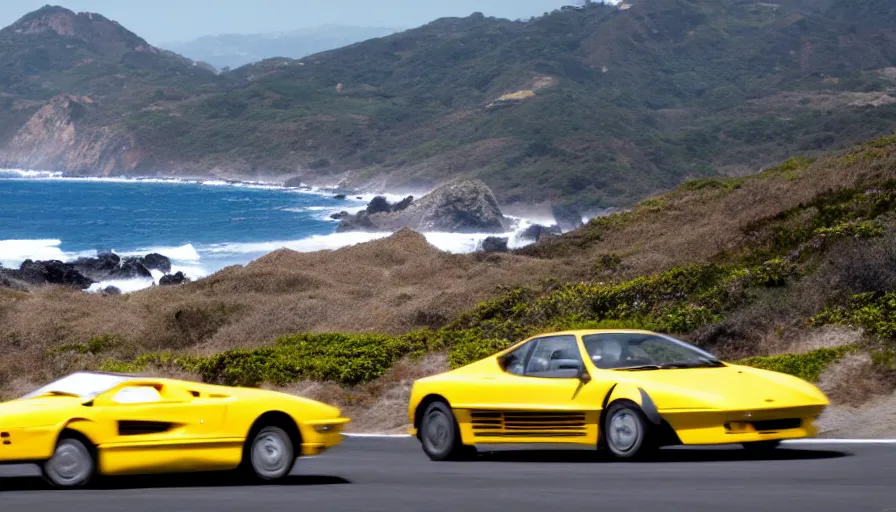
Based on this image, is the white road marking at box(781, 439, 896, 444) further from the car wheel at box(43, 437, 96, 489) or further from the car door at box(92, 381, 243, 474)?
the car wheel at box(43, 437, 96, 489)

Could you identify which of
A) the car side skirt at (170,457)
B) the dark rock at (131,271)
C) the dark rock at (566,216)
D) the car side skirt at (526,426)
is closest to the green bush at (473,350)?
the car side skirt at (526,426)

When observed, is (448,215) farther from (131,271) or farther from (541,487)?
(541,487)

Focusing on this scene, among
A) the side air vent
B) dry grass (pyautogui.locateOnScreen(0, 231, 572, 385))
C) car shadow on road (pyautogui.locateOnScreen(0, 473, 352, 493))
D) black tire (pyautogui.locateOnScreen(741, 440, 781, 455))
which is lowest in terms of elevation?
car shadow on road (pyautogui.locateOnScreen(0, 473, 352, 493))

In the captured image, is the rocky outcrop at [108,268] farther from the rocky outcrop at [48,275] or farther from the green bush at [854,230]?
the green bush at [854,230]

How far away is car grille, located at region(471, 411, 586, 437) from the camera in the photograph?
12.3 meters

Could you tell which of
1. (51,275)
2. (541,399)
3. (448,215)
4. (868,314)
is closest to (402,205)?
(448,215)

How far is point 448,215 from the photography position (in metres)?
105

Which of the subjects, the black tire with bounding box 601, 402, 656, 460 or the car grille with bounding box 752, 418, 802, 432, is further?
the black tire with bounding box 601, 402, 656, 460

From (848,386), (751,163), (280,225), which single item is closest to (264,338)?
(848,386)

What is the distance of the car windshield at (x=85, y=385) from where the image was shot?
36.5 ft

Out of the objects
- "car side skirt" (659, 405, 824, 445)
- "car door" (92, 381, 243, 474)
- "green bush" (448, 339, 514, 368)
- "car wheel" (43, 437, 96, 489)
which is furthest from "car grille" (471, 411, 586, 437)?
"green bush" (448, 339, 514, 368)

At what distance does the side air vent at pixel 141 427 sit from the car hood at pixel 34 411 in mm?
414

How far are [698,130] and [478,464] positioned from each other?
18127 cm

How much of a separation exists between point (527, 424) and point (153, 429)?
12.1 ft
